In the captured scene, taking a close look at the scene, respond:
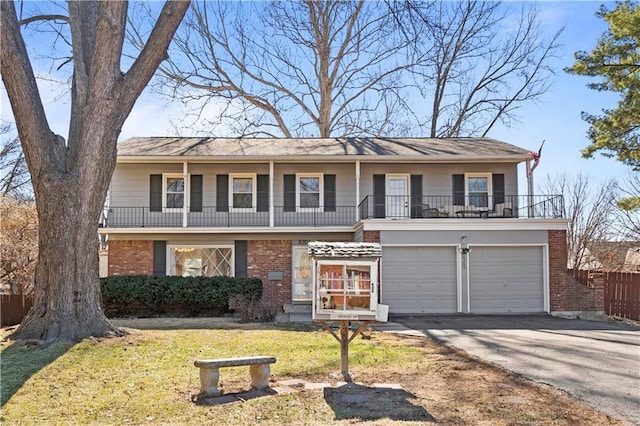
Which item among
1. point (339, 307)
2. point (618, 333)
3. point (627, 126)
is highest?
point (627, 126)

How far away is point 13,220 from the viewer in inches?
710

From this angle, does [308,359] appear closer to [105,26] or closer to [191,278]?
[105,26]

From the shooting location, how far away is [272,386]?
7090 millimetres

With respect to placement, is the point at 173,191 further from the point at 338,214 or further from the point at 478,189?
the point at 478,189

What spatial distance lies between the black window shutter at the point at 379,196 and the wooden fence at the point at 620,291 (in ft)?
21.0

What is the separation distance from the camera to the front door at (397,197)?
1995 cm

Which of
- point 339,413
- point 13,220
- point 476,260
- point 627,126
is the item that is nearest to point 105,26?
point 339,413

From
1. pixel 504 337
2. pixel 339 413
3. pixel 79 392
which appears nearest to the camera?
pixel 339 413

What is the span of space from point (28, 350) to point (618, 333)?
12129 millimetres

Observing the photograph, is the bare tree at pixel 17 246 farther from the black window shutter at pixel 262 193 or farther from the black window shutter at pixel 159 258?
the black window shutter at pixel 262 193

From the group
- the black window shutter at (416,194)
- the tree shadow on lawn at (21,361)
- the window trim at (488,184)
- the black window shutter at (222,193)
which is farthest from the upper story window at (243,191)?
the tree shadow on lawn at (21,361)

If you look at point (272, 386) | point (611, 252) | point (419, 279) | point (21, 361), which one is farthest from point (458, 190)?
point (21, 361)

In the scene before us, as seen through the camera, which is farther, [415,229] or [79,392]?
[415,229]

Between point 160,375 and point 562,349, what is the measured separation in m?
7.04
